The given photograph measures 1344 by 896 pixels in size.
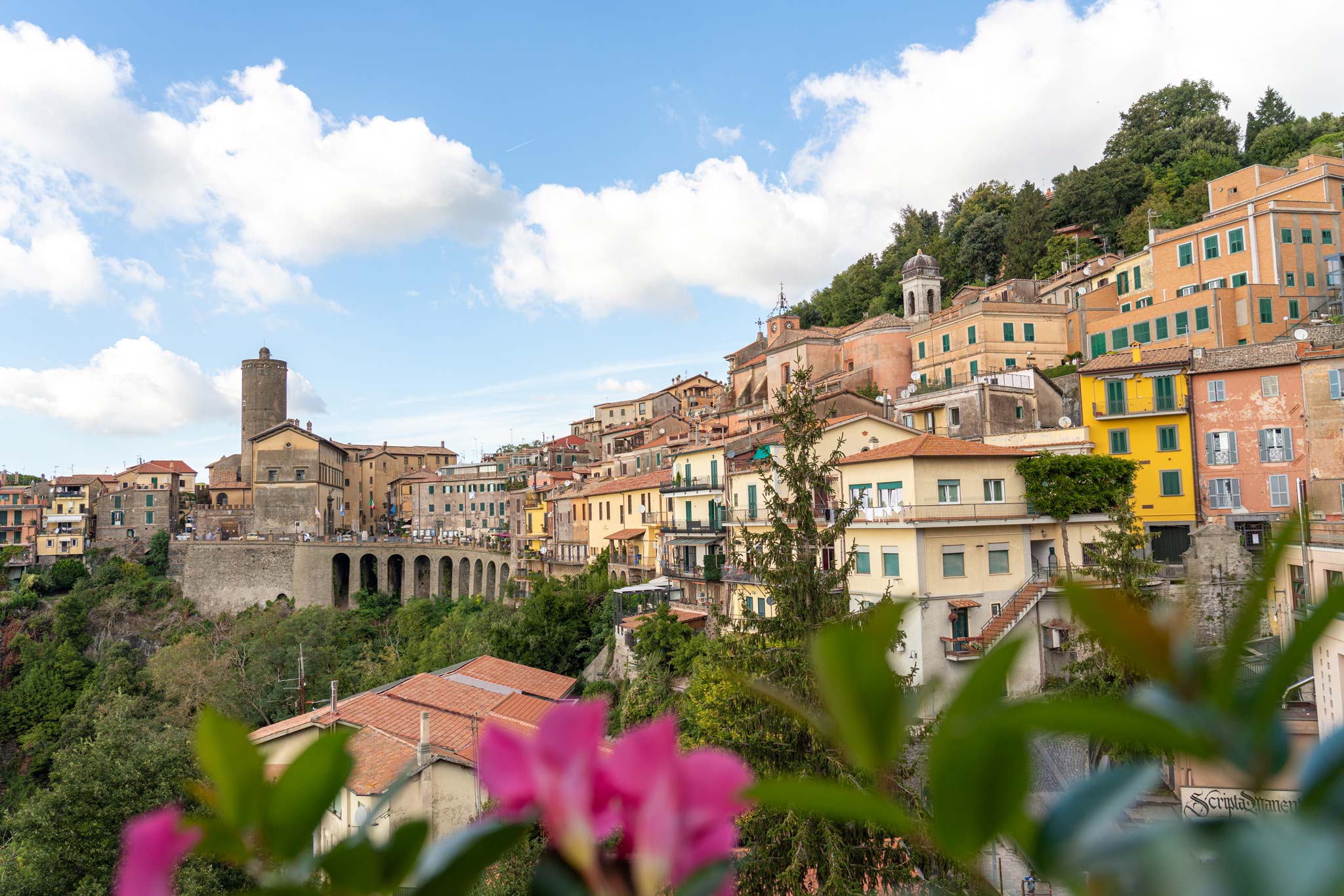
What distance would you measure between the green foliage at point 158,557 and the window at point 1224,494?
2611 inches

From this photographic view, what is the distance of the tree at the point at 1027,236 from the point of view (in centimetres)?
5078

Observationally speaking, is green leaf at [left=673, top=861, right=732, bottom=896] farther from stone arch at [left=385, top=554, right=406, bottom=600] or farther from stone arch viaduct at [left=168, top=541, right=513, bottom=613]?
stone arch at [left=385, top=554, right=406, bottom=600]

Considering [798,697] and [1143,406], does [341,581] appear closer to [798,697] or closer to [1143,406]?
[1143,406]

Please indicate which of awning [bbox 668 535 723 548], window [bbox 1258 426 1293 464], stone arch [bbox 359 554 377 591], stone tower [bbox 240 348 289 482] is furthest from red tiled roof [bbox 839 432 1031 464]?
stone tower [bbox 240 348 289 482]

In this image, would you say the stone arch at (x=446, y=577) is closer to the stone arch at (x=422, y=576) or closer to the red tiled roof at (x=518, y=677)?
the stone arch at (x=422, y=576)

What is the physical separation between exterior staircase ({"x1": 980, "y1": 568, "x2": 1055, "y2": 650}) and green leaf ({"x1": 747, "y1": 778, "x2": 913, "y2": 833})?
2042 centimetres

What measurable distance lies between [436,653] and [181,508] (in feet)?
142

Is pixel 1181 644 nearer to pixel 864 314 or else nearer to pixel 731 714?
pixel 731 714

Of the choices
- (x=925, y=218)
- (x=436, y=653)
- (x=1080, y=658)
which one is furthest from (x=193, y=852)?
(x=925, y=218)

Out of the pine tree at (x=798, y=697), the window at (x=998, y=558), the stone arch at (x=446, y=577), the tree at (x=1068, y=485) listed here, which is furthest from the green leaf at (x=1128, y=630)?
the stone arch at (x=446, y=577)

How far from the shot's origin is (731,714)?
1166 cm

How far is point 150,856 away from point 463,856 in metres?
0.20

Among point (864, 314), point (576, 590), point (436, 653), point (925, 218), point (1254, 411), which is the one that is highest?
point (925, 218)

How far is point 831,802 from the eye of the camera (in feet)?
1.90
